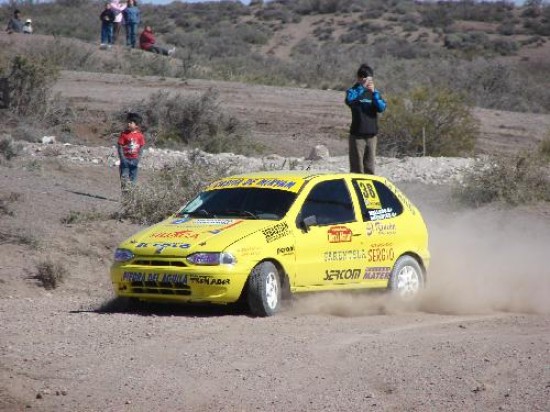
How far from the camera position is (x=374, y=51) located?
Answer: 6297 cm

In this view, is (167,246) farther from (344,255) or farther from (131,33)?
(131,33)

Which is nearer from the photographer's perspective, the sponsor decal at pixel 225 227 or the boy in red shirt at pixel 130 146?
the sponsor decal at pixel 225 227

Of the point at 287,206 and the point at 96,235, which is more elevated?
the point at 287,206

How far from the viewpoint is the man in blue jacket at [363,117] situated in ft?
54.0

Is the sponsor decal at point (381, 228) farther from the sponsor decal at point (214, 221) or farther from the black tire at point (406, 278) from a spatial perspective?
the sponsor decal at point (214, 221)

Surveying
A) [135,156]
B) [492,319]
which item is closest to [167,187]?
[135,156]

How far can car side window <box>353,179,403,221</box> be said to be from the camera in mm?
13125

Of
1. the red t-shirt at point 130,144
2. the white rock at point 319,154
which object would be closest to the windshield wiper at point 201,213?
the red t-shirt at point 130,144

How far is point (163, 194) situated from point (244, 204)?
19.1 feet

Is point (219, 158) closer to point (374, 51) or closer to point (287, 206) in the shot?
point (287, 206)

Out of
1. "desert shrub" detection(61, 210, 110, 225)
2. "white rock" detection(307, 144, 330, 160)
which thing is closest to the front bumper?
"desert shrub" detection(61, 210, 110, 225)

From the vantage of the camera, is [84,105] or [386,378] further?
[84,105]

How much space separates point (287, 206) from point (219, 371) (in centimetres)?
351

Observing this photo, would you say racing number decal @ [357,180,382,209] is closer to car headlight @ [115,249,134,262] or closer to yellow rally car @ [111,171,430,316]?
yellow rally car @ [111,171,430,316]
